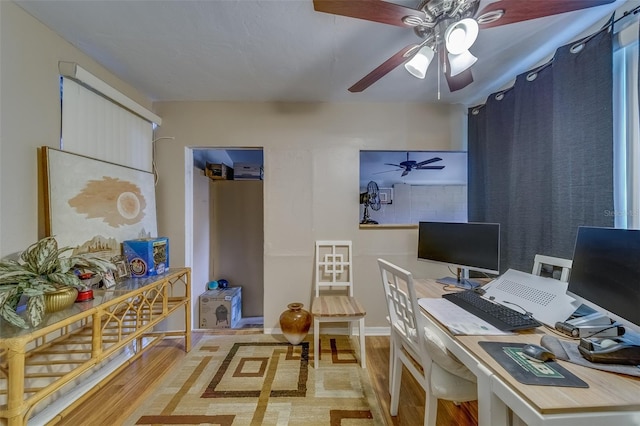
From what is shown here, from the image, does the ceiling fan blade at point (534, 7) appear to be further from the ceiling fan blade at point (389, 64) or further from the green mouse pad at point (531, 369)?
the green mouse pad at point (531, 369)

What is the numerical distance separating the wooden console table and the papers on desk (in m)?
1.75

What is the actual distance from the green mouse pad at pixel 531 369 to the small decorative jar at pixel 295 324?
159 centimetres

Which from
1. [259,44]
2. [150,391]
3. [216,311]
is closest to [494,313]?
[259,44]

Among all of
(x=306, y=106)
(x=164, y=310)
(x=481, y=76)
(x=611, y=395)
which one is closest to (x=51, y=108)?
(x=164, y=310)

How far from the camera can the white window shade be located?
5.51ft

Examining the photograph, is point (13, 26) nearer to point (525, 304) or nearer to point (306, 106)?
point (306, 106)

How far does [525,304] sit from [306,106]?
2.33m

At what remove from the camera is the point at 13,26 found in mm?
1372

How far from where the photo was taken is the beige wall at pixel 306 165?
2543mm

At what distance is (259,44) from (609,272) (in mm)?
2139

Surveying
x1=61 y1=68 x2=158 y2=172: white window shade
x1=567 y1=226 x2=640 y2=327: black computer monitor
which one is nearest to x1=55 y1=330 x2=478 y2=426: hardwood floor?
x1=567 y1=226 x2=640 y2=327: black computer monitor

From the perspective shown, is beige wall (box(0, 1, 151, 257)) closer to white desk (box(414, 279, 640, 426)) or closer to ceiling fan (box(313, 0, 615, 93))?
ceiling fan (box(313, 0, 615, 93))

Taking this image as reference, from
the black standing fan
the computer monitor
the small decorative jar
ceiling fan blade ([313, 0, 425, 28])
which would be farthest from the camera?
the black standing fan

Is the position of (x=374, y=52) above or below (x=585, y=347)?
above
